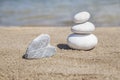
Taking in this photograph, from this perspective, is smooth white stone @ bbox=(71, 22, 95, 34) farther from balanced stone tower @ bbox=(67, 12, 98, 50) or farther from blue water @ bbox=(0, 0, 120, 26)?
blue water @ bbox=(0, 0, 120, 26)

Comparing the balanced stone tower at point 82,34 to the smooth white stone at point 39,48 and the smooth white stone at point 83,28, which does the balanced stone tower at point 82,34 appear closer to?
the smooth white stone at point 83,28

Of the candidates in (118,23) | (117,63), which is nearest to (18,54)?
(117,63)

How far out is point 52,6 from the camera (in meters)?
14.0

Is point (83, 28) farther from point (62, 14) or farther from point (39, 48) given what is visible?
point (62, 14)

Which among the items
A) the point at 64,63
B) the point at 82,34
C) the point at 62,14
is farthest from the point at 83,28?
the point at 62,14

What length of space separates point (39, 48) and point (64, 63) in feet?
1.39

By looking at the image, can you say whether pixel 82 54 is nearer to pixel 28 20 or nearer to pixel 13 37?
pixel 13 37

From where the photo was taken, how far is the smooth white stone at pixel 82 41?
5.13 m

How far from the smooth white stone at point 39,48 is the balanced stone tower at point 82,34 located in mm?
505

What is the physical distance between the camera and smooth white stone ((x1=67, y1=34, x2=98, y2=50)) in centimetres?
513

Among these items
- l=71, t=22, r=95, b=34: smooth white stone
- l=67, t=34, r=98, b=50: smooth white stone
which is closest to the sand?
l=67, t=34, r=98, b=50: smooth white stone

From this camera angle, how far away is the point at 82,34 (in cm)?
519

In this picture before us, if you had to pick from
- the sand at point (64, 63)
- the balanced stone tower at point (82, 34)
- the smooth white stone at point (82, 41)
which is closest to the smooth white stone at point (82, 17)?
the balanced stone tower at point (82, 34)

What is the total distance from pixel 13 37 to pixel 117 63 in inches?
101
